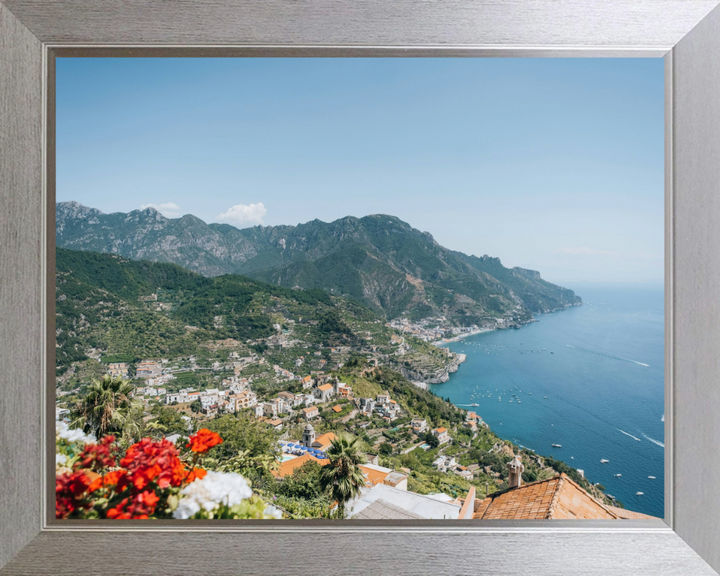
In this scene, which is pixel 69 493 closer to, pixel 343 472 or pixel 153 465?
pixel 153 465

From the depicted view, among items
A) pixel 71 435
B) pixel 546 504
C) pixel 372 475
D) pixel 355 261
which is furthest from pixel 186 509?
pixel 355 261

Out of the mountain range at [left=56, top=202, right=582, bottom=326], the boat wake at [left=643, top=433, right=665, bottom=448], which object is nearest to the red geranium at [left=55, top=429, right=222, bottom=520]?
the boat wake at [left=643, top=433, right=665, bottom=448]

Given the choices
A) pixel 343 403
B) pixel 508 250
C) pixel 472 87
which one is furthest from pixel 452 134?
pixel 343 403

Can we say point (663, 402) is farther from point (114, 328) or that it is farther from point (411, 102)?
point (114, 328)

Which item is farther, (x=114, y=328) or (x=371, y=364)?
(x=371, y=364)

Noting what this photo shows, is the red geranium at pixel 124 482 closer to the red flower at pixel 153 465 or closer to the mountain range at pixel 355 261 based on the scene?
the red flower at pixel 153 465

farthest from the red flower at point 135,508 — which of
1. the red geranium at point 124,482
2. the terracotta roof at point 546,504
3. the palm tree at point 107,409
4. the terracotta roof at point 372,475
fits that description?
the terracotta roof at point 546,504

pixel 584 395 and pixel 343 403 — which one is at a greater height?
pixel 584 395
